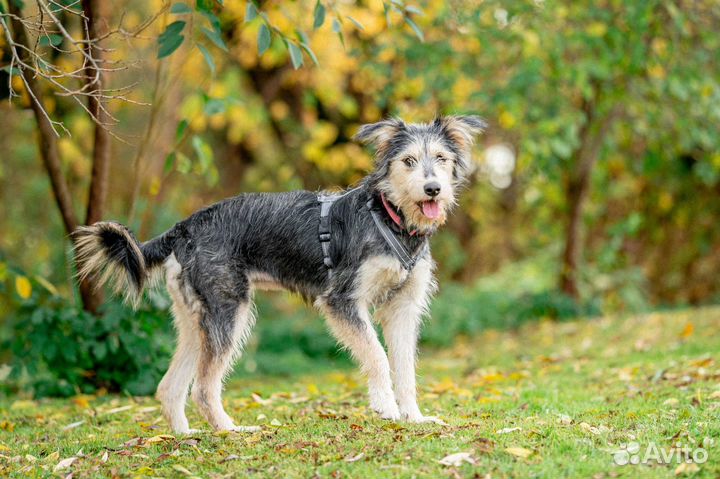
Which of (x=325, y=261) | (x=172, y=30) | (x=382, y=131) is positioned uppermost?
(x=172, y=30)

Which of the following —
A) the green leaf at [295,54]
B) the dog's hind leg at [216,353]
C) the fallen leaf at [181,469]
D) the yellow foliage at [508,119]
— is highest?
the green leaf at [295,54]

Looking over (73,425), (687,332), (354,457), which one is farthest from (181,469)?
(687,332)

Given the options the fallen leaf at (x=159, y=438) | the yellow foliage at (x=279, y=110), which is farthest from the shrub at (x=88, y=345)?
the yellow foliage at (x=279, y=110)

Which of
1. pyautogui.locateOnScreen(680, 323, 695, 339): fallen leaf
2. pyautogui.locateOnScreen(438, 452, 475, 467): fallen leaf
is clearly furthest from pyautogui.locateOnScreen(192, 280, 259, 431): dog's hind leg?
pyautogui.locateOnScreen(680, 323, 695, 339): fallen leaf

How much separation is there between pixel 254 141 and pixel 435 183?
35.5ft

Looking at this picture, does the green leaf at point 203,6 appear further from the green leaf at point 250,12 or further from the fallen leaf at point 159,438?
the fallen leaf at point 159,438

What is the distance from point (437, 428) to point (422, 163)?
67.9 inches

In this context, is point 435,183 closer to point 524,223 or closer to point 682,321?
point 682,321

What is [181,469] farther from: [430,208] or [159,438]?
[430,208]

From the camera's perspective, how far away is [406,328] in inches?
219

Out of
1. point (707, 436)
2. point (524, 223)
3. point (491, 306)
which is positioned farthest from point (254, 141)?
point (707, 436)

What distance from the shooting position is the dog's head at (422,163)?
5.21m

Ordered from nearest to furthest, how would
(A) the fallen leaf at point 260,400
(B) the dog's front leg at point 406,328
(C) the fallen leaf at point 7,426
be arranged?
(B) the dog's front leg at point 406,328 → (C) the fallen leaf at point 7,426 → (A) the fallen leaf at point 260,400

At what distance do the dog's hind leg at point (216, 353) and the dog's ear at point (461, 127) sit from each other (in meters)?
1.88
